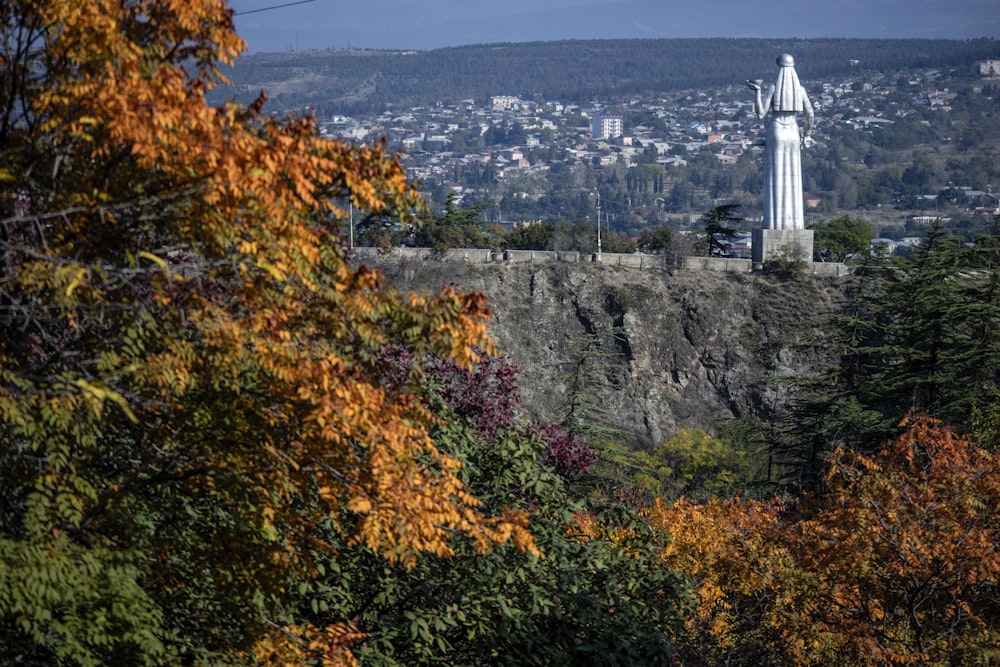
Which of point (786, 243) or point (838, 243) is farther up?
point (786, 243)

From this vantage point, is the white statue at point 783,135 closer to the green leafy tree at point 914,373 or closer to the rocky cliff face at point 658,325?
the rocky cliff face at point 658,325

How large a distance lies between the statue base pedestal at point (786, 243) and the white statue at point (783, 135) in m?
2.33

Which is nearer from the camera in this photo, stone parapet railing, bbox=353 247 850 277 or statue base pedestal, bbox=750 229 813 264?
statue base pedestal, bbox=750 229 813 264

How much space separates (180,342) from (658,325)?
148ft

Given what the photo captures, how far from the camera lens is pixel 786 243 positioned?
48.8 m

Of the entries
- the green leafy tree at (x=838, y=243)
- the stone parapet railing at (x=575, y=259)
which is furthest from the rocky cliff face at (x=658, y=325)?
the green leafy tree at (x=838, y=243)

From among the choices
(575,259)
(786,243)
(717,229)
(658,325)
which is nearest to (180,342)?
(786,243)

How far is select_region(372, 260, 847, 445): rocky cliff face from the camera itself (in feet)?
158

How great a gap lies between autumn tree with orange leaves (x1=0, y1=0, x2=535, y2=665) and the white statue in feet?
129

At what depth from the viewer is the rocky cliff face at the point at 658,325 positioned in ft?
158

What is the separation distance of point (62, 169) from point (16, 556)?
6.23 ft

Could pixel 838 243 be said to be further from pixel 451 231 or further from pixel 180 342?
pixel 180 342

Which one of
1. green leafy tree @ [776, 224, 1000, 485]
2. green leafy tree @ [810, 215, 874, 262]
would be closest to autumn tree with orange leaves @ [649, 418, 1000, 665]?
green leafy tree @ [776, 224, 1000, 485]

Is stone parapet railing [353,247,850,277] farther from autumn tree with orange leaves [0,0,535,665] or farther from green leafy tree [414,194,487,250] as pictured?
autumn tree with orange leaves [0,0,535,665]
